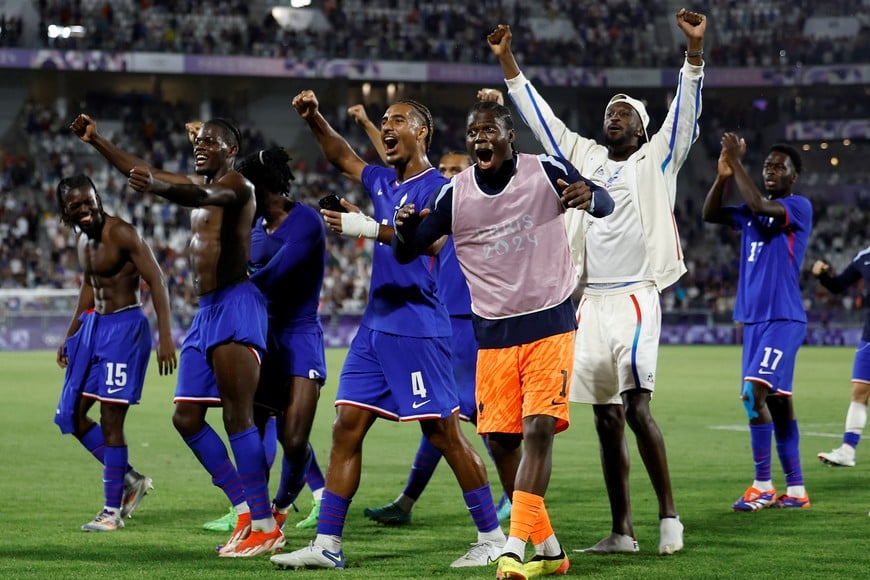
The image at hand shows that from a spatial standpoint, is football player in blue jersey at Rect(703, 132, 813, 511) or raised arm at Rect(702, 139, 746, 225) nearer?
raised arm at Rect(702, 139, 746, 225)

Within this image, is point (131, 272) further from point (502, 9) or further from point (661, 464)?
point (502, 9)

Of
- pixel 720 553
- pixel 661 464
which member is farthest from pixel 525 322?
pixel 720 553

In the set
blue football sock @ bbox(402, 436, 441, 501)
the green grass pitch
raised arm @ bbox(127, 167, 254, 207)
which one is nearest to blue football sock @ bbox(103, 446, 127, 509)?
the green grass pitch

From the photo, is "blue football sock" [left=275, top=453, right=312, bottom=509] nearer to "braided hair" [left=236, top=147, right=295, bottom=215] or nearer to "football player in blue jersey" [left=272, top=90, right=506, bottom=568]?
"football player in blue jersey" [left=272, top=90, right=506, bottom=568]

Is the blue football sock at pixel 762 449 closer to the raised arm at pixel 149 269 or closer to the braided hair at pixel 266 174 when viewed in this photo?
the braided hair at pixel 266 174

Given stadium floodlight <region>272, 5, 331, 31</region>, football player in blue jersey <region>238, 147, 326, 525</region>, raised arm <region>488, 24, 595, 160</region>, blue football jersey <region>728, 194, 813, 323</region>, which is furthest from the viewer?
stadium floodlight <region>272, 5, 331, 31</region>

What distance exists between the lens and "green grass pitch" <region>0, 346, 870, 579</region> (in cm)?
672

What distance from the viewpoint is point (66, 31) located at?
44.8m

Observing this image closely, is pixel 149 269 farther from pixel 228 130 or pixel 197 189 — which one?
pixel 197 189

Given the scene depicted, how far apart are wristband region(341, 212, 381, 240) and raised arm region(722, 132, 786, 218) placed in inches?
116

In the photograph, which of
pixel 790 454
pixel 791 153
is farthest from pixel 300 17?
pixel 790 454

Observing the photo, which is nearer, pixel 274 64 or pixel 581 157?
pixel 581 157

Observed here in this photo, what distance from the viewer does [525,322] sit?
21.1 feet

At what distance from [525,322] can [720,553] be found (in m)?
1.86
